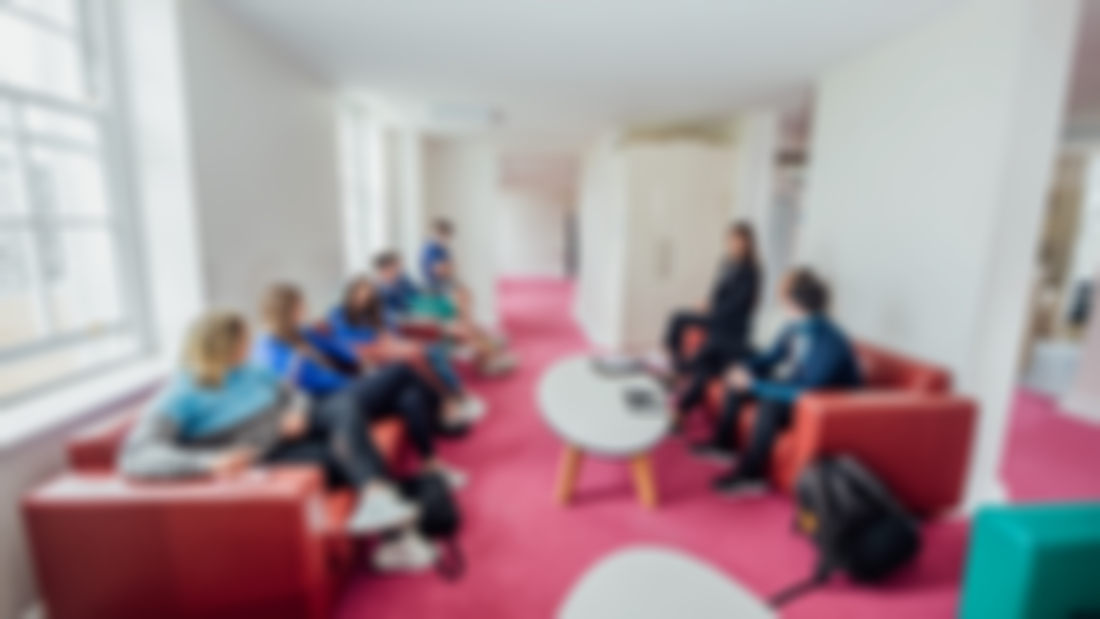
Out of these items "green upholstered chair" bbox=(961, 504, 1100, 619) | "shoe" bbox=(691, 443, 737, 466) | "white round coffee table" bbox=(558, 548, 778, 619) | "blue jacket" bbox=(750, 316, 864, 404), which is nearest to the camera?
"green upholstered chair" bbox=(961, 504, 1100, 619)

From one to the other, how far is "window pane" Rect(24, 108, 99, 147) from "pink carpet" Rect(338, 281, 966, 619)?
2.15 m

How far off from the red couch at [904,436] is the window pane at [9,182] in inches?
129

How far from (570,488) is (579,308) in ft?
17.0

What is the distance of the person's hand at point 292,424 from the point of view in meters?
2.03

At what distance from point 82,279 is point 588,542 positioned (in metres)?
2.51

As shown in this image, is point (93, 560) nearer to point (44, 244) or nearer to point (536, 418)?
point (44, 244)

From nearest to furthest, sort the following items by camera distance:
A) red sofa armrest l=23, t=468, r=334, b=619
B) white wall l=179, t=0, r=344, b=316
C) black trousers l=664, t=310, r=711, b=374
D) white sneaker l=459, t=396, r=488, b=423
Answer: red sofa armrest l=23, t=468, r=334, b=619
white wall l=179, t=0, r=344, b=316
white sneaker l=459, t=396, r=488, b=423
black trousers l=664, t=310, r=711, b=374

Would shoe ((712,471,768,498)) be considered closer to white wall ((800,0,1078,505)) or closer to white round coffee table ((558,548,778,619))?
white wall ((800,0,1078,505))

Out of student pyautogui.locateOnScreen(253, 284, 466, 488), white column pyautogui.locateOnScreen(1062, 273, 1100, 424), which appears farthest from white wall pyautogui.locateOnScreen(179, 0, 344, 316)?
white column pyautogui.locateOnScreen(1062, 273, 1100, 424)

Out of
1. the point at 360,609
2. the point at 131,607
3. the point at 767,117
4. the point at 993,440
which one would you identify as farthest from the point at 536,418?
the point at 767,117

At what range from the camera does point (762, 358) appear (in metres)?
2.80

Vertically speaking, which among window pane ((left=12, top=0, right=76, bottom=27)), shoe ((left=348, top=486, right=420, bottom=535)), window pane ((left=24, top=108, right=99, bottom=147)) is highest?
window pane ((left=12, top=0, right=76, bottom=27))

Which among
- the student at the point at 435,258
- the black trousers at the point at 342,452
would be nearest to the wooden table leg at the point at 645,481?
the black trousers at the point at 342,452

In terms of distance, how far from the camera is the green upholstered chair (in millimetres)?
568
